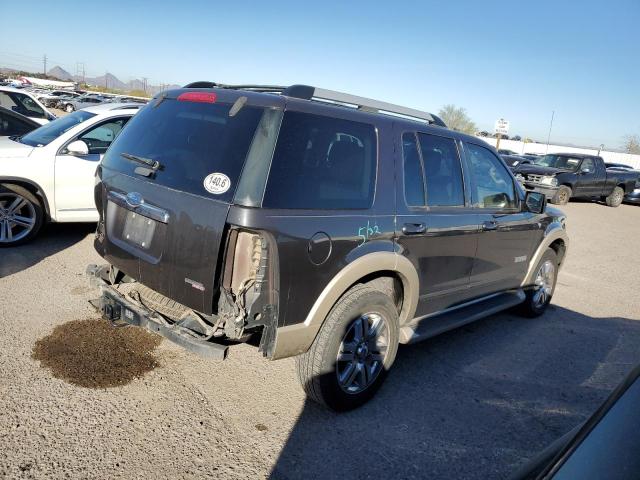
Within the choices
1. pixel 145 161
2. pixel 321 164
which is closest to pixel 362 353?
pixel 321 164

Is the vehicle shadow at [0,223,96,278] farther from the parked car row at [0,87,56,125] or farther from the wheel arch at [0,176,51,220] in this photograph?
the parked car row at [0,87,56,125]

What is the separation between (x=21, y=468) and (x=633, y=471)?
2.74m

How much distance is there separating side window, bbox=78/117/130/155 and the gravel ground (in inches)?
81.0

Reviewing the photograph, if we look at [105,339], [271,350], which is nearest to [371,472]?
[271,350]

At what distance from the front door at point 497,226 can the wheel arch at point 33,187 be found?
4.98 metres

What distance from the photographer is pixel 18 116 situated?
819 centimetres

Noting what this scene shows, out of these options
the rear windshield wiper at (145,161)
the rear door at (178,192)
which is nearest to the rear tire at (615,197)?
the rear door at (178,192)

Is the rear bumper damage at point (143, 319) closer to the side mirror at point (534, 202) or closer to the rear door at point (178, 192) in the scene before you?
the rear door at point (178, 192)

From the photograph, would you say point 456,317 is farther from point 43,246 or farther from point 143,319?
point 43,246

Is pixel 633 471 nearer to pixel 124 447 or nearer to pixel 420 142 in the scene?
pixel 124 447

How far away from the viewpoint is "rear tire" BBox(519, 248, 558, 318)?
18.1 feet

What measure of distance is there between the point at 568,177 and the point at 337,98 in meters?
14.9

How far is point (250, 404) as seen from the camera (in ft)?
10.9

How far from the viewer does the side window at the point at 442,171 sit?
3795 mm
